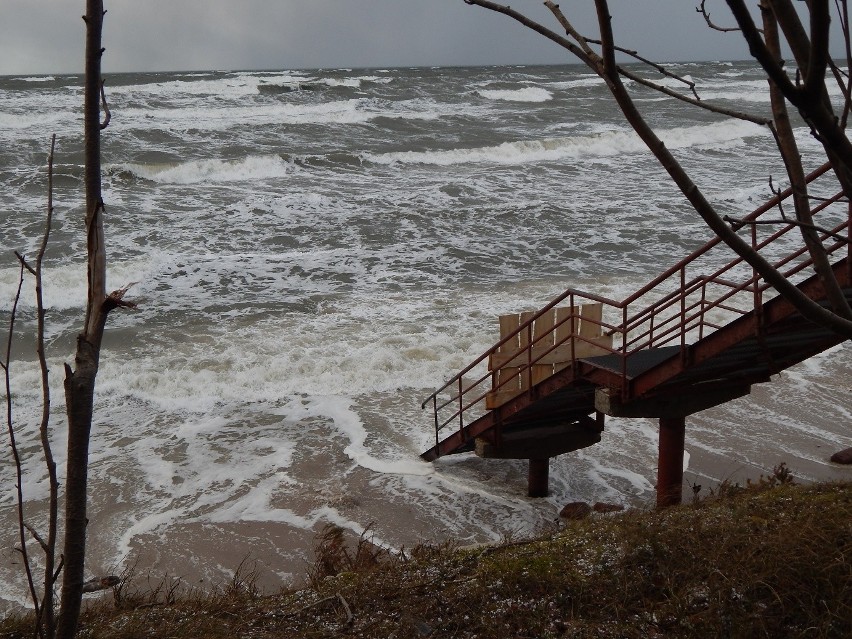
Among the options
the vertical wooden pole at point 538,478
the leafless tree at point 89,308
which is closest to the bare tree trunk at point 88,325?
the leafless tree at point 89,308

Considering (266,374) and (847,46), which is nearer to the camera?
(847,46)

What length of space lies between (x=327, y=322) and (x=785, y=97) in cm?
1375

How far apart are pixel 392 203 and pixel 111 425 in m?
15.9

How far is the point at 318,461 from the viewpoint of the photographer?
35.1ft

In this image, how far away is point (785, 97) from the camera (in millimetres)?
2334

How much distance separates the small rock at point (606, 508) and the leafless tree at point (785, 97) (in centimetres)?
638

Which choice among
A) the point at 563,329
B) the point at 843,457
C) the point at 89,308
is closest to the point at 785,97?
the point at 89,308

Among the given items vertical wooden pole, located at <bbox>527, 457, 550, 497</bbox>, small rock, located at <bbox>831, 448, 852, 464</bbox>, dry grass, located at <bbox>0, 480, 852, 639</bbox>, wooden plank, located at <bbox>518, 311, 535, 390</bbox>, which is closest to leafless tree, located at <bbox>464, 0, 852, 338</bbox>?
dry grass, located at <bbox>0, 480, 852, 639</bbox>

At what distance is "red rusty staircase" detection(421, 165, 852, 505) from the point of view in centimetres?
689

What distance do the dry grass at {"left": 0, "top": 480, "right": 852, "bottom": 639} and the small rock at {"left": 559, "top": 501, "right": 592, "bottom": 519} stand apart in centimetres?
219

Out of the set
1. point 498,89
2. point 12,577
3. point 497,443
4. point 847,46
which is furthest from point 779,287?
point 498,89

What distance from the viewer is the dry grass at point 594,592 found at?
16.1 feet

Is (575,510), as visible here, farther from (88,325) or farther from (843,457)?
(88,325)

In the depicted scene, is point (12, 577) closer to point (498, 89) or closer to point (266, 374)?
point (266, 374)
